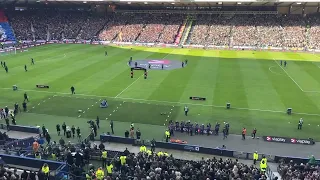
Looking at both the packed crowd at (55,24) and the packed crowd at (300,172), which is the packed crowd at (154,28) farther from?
the packed crowd at (300,172)

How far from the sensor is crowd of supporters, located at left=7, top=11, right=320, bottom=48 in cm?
7312

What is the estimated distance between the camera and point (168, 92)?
127 feet

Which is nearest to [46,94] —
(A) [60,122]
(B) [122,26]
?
(A) [60,122]

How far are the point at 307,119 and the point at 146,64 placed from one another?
2959 centimetres

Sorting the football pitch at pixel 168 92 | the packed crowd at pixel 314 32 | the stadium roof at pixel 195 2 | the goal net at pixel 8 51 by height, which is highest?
the stadium roof at pixel 195 2

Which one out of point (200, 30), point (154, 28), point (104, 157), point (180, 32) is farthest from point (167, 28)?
point (104, 157)

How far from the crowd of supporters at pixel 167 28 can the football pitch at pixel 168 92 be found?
1395 centimetres

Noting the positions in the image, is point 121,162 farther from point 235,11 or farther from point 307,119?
point 235,11

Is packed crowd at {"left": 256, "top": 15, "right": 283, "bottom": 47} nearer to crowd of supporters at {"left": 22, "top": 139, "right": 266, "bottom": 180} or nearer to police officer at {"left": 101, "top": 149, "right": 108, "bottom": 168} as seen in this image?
crowd of supporters at {"left": 22, "top": 139, "right": 266, "bottom": 180}

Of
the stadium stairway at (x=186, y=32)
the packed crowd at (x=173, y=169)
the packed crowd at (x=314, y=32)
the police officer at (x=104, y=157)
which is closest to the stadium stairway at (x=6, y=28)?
the stadium stairway at (x=186, y=32)

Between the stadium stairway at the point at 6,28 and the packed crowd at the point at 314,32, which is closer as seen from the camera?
the packed crowd at the point at 314,32

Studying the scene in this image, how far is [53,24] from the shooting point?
88.9m

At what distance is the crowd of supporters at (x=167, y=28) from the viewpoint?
73.1 meters

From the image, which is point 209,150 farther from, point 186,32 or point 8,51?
point 186,32
